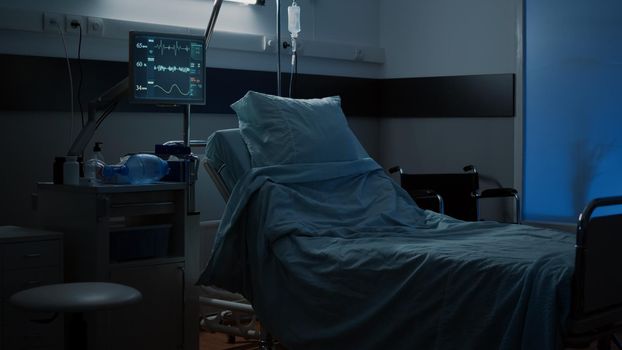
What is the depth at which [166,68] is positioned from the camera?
10.6 feet

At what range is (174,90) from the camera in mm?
3270

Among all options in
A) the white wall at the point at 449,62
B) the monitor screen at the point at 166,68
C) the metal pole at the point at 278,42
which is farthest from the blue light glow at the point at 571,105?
the monitor screen at the point at 166,68

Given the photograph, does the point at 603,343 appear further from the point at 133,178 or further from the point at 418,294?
the point at 133,178

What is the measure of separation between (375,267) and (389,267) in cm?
6

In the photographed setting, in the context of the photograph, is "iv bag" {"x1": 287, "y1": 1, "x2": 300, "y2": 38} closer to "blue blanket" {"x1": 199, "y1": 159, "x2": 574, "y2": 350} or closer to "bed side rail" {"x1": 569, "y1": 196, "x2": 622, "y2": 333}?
"blue blanket" {"x1": 199, "y1": 159, "x2": 574, "y2": 350}

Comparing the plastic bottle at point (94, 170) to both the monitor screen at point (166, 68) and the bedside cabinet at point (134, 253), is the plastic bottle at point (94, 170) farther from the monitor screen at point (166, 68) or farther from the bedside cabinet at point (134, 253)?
the monitor screen at point (166, 68)

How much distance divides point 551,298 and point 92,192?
1.67 metres

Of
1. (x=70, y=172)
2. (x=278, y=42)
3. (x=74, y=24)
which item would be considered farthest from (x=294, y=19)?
(x=70, y=172)

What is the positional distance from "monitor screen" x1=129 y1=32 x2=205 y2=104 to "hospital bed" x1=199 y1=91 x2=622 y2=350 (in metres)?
0.24

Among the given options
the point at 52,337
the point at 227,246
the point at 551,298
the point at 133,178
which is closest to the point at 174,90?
the point at 133,178

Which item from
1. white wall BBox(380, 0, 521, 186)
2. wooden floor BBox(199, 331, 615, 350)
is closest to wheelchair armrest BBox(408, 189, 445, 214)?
white wall BBox(380, 0, 521, 186)

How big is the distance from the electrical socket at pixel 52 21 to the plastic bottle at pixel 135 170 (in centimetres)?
86

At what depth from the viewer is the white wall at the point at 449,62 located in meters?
4.71

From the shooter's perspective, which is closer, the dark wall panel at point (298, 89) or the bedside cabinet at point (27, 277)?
the bedside cabinet at point (27, 277)
